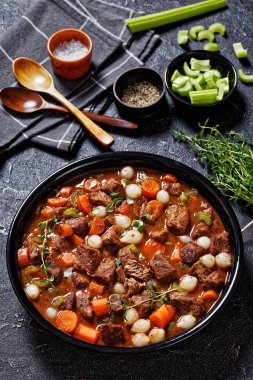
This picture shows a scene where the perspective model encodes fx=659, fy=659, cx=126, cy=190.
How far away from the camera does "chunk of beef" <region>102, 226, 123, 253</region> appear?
4844 mm

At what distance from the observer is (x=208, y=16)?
20.4 ft

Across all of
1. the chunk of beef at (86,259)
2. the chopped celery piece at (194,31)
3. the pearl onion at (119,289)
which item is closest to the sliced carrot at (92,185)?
the chunk of beef at (86,259)

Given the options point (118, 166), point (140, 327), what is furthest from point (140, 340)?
point (118, 166)

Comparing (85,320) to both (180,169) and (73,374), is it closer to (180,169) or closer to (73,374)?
(73,374)

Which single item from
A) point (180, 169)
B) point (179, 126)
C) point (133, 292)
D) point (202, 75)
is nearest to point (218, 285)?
point (133, 292)

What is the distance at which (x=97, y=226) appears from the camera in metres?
4.96

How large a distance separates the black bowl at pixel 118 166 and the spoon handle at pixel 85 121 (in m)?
0.33

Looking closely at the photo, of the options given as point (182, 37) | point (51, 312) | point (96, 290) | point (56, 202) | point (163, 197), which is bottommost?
point (51, 312)

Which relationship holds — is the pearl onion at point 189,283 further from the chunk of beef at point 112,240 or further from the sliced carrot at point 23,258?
the sliced carrot at point 23,258

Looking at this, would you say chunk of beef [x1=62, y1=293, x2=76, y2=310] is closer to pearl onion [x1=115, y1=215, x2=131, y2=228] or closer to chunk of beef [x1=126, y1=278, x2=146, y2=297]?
chunk of beef [x1=126, y1=278, x2=146, y2=297]

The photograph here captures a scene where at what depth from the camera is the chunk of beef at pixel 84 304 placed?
181 inches

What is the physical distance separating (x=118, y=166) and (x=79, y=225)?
0.60m

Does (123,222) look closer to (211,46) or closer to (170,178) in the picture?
(170,178)

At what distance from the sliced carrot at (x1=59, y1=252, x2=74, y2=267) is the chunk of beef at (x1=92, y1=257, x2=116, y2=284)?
0.21m
